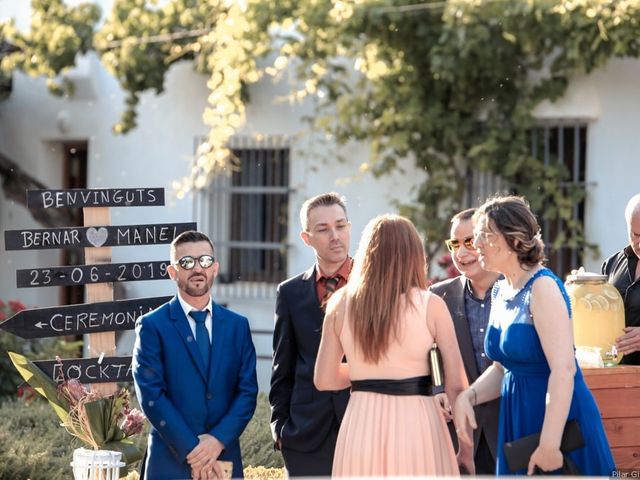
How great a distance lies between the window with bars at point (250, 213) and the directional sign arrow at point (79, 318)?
5.86 m

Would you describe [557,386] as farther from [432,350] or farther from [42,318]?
[42,318]

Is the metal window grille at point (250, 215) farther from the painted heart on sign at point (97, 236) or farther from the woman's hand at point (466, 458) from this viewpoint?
the woman's hand at point (466, 458)

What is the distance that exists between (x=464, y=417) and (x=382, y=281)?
0.55 m

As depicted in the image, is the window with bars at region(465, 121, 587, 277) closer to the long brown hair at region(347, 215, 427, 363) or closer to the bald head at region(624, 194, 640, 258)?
the bald head at region(624, 194, 640, 258)

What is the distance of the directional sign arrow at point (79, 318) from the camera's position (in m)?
5.82

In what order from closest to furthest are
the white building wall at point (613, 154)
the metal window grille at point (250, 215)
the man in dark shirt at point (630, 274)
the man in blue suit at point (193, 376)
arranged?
the man in blue suit at point (193, 376)
the man in dark shirt at point (630, 274)
the white building wall at point (613, 154)
the metal window grille at point (250, 215)

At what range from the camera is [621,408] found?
15.8 feet

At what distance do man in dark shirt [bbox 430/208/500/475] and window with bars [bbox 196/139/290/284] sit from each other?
6902mm

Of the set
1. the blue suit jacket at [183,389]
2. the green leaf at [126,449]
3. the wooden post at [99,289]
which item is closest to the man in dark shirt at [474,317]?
the blue suit jacket at [183,389]

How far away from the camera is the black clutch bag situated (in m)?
4.07

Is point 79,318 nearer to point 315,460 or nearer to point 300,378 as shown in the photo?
point 300,378

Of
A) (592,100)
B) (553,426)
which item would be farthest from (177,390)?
(592,100)

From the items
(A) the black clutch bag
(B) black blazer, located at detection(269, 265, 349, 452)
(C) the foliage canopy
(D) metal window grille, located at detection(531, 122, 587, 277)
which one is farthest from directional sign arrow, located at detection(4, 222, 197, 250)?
(D) metal window grille, located at detection(531, 122, 587, 277)

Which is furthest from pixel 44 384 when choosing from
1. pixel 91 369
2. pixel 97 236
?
pixel 97 236
